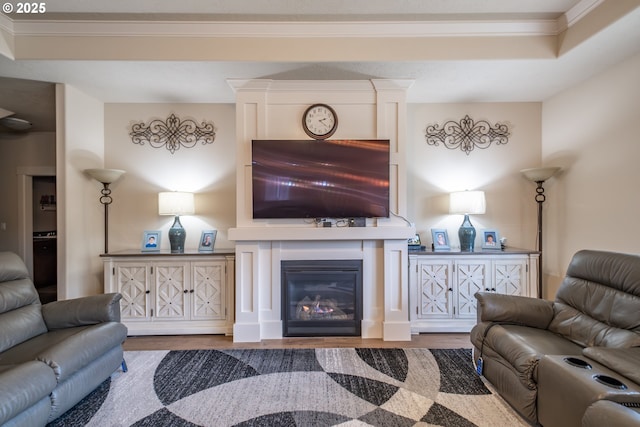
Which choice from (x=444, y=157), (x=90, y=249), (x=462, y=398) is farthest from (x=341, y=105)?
(x=90, y=249)

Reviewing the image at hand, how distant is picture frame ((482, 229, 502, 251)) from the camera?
3338 mm

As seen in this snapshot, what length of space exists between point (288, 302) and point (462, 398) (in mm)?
1717

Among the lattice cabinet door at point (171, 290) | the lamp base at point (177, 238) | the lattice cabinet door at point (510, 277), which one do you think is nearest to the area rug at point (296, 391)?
the lattice cabinet door at point (171, 290)

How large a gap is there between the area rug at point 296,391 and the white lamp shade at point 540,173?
2.07m

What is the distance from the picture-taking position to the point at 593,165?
289 centimetres

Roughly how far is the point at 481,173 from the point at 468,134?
51 cm

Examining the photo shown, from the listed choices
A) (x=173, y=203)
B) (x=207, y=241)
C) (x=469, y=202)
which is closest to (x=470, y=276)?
(x=469, y=202)

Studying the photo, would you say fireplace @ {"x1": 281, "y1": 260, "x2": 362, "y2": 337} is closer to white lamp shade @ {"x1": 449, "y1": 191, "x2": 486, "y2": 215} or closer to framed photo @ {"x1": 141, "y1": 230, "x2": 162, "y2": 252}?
white lamp shade @ {"x1": 449, "y1": 191, "x2": 486, "y2": 215}

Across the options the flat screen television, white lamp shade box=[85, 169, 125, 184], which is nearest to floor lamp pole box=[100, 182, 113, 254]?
→ white lamp shade box=[85, 169, 125, 184]

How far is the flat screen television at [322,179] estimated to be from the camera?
2.95m

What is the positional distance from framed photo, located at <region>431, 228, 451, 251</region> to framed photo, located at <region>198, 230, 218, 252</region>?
2536mm

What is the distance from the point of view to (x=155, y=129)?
3.54 metres

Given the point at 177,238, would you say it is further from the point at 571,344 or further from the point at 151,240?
the point at 571,344

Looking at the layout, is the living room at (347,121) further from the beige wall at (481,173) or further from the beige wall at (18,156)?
the beige wall at (18,156)
